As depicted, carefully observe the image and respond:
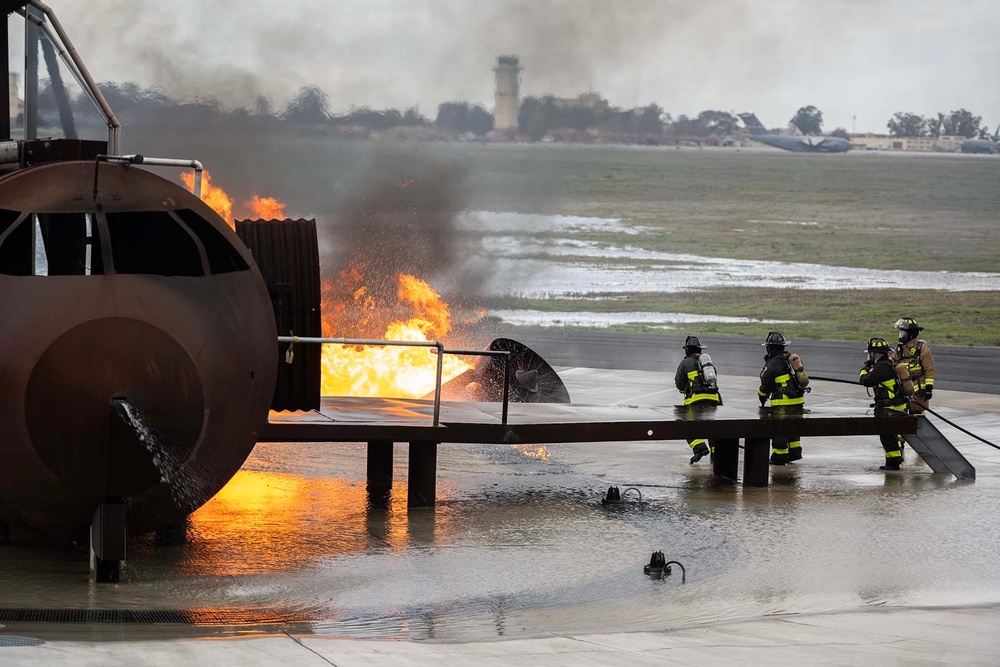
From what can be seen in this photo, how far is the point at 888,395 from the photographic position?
655 inches

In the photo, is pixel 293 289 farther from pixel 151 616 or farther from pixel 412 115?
pixel 412 115

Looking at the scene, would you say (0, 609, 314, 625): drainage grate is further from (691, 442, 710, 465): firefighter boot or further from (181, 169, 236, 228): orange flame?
(181, 169, 236, 228): orange flame

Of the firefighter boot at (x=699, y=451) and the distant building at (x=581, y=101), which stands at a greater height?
the distant building at (x=581, y=101)

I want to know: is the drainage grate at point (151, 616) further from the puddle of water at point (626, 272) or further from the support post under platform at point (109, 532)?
the puddle of water at point (626, 272)

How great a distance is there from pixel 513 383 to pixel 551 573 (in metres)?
8.05

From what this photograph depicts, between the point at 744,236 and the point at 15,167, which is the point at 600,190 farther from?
the point at 15,167

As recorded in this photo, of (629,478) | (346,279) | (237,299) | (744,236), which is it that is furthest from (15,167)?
(744,236)

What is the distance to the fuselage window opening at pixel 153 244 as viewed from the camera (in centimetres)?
966

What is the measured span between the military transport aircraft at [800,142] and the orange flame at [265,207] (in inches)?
2439

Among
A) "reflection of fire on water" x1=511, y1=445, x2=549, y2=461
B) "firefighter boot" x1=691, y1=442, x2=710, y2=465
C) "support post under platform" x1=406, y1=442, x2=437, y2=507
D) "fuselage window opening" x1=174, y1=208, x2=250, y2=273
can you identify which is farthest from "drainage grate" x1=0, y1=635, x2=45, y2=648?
"firefighter boot" x1=691, y1=442, x2=710, y2=465

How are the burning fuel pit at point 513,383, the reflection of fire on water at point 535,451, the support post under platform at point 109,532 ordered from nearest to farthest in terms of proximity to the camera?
the support post under platform at point 109,532 → the reflection of fire on water at point 535,451 → the burning fuel pit at point 513,383

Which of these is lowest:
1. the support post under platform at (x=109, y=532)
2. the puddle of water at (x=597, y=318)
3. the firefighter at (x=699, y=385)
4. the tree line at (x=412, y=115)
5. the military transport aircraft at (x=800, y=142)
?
the puddle of water at (x=597, y=318)

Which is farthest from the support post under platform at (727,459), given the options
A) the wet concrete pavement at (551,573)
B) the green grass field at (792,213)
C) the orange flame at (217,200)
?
the green grass field at (792,213)

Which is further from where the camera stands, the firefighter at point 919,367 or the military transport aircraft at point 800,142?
the military transport aircraft at point 800,142
